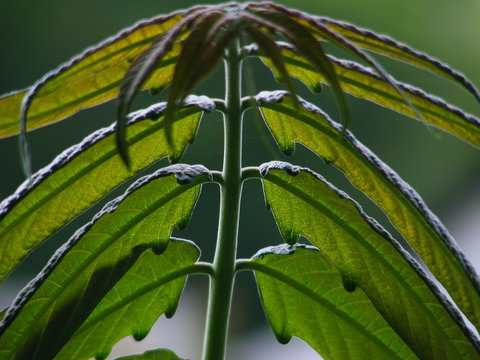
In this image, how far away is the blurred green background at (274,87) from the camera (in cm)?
194

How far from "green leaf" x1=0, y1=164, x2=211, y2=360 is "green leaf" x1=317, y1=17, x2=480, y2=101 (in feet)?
0.48

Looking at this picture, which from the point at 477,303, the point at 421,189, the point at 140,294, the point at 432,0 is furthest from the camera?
the point at 432,0

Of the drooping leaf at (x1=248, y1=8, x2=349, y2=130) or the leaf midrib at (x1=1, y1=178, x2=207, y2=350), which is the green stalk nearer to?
the leaf midrib at (x1=1, y1=178, x2=207, y2=350)

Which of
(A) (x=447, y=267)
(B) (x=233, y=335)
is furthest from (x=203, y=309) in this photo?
(A) (x=447, y=267)

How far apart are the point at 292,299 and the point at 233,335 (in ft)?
3.62

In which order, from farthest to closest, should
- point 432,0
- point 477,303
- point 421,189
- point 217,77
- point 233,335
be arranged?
point 432,0 → point 421,189 → point 217,77 → point 233,335 → point 477,303

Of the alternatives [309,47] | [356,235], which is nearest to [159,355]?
[356,235]

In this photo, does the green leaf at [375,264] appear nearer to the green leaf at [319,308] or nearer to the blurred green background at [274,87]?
the green leaf at [319,308]

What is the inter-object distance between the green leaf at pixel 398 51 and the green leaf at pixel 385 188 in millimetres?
60

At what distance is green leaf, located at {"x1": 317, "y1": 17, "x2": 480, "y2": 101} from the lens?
39 centimetres

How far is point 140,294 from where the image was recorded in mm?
509

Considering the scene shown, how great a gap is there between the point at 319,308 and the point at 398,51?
0.74ft

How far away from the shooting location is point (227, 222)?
0.48m

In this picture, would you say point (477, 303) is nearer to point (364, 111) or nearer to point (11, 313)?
point (11, 313)
